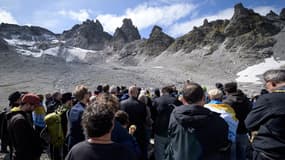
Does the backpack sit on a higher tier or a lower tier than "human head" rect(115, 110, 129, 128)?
lower

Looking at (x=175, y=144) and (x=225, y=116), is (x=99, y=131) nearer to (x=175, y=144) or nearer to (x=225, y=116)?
(x=175, y=144)

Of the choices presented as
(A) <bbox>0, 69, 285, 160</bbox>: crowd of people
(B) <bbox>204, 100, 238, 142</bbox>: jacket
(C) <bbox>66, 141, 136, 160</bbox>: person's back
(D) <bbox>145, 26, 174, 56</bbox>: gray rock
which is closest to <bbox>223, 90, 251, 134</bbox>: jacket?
(A) <bbox>0, 69, 285, 160</bbox>: crowd of people

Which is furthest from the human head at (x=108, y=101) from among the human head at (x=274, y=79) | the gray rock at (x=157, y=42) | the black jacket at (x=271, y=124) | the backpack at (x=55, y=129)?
the gray rock at (x=157, y=42)

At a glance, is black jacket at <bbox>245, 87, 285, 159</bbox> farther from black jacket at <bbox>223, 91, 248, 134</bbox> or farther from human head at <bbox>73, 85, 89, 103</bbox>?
human head at <bbox>73, 85, 89, 103</bbox>

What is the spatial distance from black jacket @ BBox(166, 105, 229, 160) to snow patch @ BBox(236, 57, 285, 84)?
43.7m

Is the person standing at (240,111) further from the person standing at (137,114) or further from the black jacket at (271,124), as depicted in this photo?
the black jacket at (271,124)

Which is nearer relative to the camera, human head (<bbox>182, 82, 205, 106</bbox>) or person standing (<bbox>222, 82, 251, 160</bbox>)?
human head (<bbox>182, 82, 205, 106</bbox>)

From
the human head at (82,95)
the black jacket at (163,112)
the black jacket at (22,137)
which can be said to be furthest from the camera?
the black jacket at (163,112)

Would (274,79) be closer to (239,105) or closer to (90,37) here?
(239,105)

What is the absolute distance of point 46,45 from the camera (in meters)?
150

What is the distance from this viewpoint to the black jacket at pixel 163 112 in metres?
6.84

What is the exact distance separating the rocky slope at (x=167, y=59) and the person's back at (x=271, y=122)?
2902 centimetres

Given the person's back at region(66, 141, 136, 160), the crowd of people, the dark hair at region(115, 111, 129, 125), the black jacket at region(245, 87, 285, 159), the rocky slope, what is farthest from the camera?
the rocky slope

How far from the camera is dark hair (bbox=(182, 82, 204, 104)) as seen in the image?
4043 mm
